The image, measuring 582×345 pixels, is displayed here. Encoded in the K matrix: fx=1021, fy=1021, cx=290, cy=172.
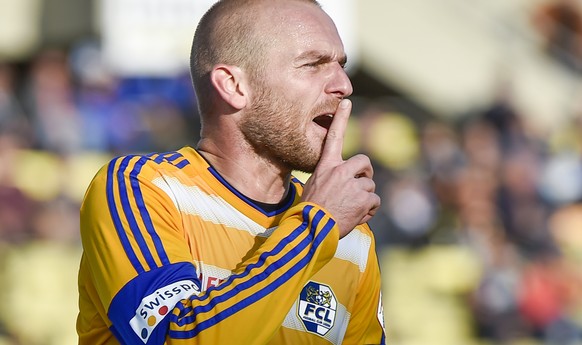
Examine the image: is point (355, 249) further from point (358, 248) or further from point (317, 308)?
point (317, 308)

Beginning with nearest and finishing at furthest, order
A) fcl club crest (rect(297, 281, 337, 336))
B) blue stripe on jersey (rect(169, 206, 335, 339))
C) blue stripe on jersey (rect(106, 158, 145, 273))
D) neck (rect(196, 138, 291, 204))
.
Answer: blue stripe on jersey (rect(169, 206, 335, 339)) < blue stripe on jersey (rect(106, 158, 145, 273)) < fcl club crest (rect(297, 281, 337, 336)) < neck (rect(196, 138, 291, 204))

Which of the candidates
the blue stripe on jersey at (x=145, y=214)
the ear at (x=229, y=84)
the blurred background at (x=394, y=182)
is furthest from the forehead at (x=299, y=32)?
the blurred background at (x=394, y=182)

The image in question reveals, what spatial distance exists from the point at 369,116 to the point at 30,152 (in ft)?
11.8

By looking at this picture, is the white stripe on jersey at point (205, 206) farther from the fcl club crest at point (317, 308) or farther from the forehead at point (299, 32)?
the forehead at point (299, 32)

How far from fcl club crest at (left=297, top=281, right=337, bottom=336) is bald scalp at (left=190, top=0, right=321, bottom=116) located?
677 mm

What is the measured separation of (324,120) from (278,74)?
22 centimetres

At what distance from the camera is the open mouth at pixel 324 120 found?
320 centimetres

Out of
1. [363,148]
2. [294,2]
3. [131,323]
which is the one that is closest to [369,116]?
[363,148]

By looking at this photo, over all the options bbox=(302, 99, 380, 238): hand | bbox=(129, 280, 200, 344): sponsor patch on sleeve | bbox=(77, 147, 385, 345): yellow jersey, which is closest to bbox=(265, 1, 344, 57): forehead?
bbox=(302, 99, 380, 238): hand

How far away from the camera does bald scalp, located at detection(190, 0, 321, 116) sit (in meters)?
3.15

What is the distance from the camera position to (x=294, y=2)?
323 cm

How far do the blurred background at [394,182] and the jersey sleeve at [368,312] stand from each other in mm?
6159

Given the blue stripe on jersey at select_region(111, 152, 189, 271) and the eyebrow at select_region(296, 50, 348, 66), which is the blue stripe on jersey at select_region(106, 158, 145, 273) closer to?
the blue stripe on jersey at select_region(111, 152, 189, 271)

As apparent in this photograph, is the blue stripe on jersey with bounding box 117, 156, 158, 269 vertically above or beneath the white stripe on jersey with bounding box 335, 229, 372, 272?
above
